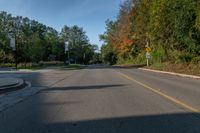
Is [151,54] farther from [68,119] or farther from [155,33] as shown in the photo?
[68,119]

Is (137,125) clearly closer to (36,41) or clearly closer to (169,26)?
(169,26)

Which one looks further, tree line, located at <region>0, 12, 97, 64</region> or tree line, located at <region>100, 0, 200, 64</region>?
tree line, located at <region>0, 12, 97, 64</region>

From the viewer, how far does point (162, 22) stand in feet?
155

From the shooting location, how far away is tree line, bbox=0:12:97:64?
290 ft

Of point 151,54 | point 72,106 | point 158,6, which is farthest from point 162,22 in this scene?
point 72,106

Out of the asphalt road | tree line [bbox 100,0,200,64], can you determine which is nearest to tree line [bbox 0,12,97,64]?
tree line [bbox 100,0,200,64]

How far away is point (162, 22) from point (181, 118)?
1518 inches

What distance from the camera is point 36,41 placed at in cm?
9200

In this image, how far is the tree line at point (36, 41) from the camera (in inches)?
3474

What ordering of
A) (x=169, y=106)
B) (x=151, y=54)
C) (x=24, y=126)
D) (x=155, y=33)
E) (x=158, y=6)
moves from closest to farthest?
1. (x=24, y=126)
2. (x=169, y=106)
3. (x=158, y=6)
4. (x=155, y=33)
5. (x=151, y=54)

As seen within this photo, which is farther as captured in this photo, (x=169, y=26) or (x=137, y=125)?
(x=169, y=26)

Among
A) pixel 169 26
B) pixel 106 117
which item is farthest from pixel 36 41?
pixel 106 117

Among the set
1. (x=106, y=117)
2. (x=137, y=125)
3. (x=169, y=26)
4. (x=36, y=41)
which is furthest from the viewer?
(x=36, y=41)

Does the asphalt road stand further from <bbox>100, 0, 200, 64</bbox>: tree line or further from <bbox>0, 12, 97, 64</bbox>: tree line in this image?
<bbox>0, 12, 97, 64</bbox>: tree line
